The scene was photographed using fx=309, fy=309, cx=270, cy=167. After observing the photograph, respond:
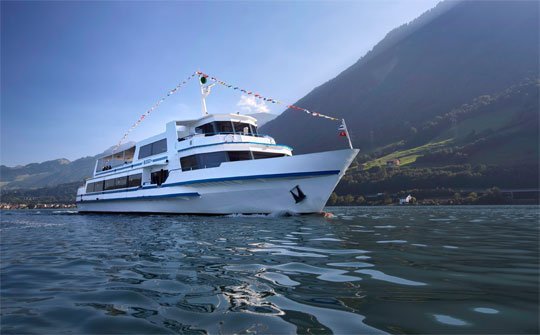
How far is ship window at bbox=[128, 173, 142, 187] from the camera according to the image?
23872 millimetres

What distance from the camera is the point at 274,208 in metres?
16.5

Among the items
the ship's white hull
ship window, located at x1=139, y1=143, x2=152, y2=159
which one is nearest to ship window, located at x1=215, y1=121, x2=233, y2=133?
the ship's white hull

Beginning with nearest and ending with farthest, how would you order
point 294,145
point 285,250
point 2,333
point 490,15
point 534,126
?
point 2,333
point 285,250
point 534,126
point 294,145
point 490,15

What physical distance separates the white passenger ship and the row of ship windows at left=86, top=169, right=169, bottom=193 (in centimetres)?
8

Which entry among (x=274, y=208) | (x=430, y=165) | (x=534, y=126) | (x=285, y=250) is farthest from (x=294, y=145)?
(x=285, y=250)

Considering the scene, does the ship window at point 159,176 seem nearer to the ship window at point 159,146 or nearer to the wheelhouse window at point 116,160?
the ship window at point 159,146

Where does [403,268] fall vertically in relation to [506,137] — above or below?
below

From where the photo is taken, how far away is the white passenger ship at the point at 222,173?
15.8 m

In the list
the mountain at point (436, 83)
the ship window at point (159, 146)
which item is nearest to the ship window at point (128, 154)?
the ship window at point (159, 146)

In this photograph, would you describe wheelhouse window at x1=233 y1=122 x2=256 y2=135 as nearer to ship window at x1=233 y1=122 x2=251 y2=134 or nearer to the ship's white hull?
ship window at x1=233 y1=122 x2=251 y2=134

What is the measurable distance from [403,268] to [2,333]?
4.66m

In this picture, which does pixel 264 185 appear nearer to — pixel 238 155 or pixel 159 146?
pixel 238 155

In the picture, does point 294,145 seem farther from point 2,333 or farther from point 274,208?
point 2,333

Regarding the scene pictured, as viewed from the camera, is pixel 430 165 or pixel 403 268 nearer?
pixel 403 268
